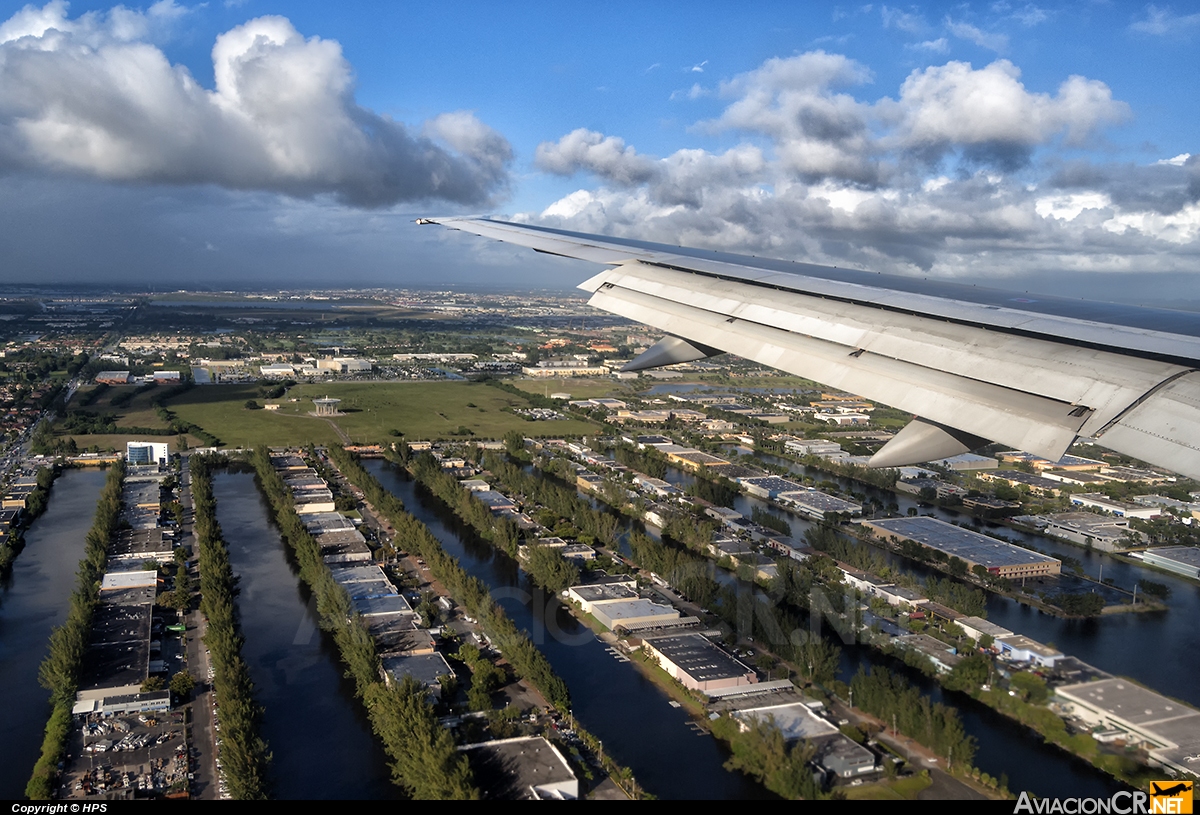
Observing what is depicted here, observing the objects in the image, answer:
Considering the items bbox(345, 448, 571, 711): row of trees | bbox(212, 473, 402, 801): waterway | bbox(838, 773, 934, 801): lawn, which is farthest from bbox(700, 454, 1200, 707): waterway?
bbox(212, 473, 402, 801): waterway

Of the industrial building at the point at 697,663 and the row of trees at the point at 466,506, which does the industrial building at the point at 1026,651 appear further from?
the row of trees at the point at 466,506

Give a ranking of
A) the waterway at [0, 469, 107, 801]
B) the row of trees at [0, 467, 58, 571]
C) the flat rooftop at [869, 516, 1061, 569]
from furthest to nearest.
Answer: the flat rooftop at [869, 516, 1061, 569]
the row of trees at [0, 467, 58, 571]
the waterway at [0, 469, 107, 801]

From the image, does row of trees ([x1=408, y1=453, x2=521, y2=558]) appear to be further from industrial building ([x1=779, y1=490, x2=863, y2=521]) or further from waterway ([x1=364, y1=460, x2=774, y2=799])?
industrial building ([x1=779, y1=490, x2=863, y2=521])

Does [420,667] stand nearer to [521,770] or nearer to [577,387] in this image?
[521,770]

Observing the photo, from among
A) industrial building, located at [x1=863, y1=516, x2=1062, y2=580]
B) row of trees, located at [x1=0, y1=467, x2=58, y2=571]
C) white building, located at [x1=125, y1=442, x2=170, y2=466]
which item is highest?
white building, located at [x1=125, y1=442, x2=170, y2=466]

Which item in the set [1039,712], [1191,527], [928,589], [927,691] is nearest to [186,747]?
[927,691]

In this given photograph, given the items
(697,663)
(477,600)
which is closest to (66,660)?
(477,600)
